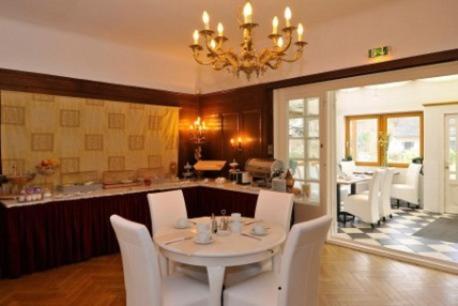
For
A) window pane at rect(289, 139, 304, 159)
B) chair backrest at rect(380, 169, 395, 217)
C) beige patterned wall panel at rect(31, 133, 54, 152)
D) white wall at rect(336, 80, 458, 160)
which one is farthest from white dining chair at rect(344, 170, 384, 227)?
beige patterned wall panel at rect(31, 133, 54, 152)

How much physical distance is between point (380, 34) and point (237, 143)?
2512 millimetres

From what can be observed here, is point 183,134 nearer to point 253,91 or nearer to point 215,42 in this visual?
point 253,91

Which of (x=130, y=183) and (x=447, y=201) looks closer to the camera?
(x=130, y=183)

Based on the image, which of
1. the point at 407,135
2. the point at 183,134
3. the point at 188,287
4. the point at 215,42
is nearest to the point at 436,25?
the point at 215,42

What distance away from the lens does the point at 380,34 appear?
353 cm

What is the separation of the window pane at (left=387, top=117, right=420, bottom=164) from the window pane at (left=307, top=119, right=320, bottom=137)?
12.8 ft

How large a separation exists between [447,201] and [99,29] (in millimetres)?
6577

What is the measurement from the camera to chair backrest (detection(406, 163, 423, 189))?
20.9 ft

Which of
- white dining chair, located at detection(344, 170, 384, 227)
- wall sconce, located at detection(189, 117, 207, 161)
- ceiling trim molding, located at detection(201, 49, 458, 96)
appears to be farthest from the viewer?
wall sconce, located at detection(189, 117, 207, 161)

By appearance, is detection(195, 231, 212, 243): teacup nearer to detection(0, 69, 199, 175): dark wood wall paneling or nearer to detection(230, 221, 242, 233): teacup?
detection(230, 221, 242, 233): teacup

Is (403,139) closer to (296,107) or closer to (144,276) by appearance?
(296,107)

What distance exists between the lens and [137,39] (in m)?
4.44

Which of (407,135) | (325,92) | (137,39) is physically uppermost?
(137,39)

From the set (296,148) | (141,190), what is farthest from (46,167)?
(296,148)
